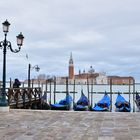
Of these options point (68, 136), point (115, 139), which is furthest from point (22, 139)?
point (115, 139)

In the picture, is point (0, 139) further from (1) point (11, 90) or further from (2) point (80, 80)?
(2) point (80, 80)

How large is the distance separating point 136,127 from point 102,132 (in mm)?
1312

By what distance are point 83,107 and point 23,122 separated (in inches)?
683

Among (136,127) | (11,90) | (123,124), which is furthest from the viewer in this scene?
(11,90)

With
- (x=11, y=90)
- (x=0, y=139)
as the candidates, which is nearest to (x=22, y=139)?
(x=0, y=139)

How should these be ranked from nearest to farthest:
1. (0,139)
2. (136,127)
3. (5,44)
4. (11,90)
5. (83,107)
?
1. (0,139)
2. (136,127)
3. (5,44)
4. (11,90)
5. (83,107)

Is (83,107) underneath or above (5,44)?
underneath

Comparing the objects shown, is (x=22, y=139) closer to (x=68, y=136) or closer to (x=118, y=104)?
(x=68, y=136)

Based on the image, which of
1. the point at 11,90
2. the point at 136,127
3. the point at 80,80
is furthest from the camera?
the point at 80,80

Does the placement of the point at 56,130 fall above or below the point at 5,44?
below

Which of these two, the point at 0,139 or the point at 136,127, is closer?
the point at 0,139

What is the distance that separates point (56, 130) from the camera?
373 inches

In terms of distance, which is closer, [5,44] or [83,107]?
[5,44]

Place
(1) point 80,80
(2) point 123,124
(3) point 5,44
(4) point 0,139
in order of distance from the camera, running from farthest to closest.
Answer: (1) point 80,80 → (3) point 5,44 → (2) point 123,124 → (4) point 0,139
